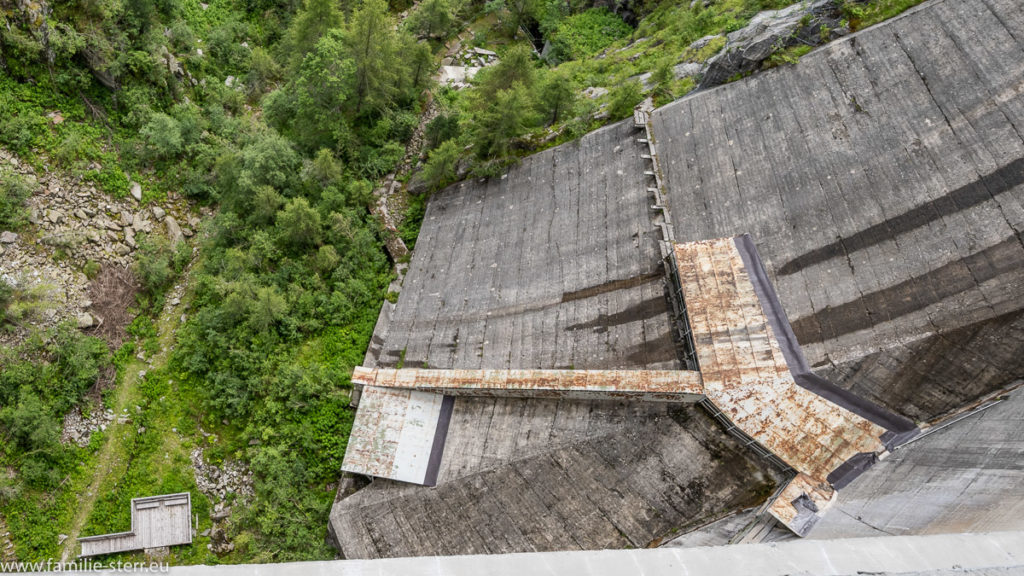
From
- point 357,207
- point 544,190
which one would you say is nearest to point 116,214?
point 357,207

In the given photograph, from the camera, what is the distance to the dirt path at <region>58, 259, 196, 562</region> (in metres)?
12.7

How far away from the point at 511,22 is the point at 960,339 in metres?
22.0

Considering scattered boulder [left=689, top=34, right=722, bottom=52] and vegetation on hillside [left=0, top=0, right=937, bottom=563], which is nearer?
vegetation on hillside [left=0, top=0, right=937, bottom=563]

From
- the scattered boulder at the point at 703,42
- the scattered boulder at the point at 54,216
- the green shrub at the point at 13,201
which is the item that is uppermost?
the green shrub at the point at 13,201

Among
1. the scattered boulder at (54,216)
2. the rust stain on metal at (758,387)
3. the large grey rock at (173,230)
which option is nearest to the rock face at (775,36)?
the rust stain on metal at (758,387)

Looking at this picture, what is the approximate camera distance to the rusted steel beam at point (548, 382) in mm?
10477

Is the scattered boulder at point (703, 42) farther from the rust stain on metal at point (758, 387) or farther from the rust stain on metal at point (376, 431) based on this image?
the rust stain on metal at point (376, 431)

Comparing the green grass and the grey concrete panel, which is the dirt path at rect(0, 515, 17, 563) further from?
the green grass

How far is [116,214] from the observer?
1661cm

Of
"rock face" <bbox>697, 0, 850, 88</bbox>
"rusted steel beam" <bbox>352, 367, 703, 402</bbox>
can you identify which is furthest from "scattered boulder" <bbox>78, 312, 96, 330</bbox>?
"rock face" <bbox>697, 0, 850, 88</bbox>

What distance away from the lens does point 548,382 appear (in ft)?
37.6

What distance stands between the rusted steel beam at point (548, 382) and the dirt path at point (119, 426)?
657cm

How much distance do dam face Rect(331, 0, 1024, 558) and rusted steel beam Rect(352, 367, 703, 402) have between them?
1.11 ft

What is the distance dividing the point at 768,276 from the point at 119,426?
1711 cm
